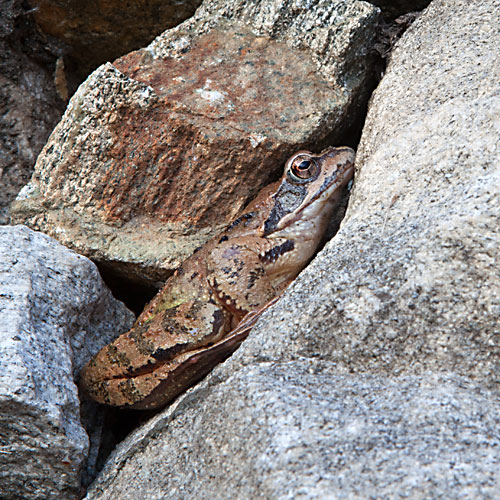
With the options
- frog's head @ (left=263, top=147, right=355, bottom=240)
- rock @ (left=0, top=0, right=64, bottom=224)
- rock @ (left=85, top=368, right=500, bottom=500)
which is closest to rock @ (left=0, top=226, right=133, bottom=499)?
rock @ (left=85, top=368, right=500, bottom=500)

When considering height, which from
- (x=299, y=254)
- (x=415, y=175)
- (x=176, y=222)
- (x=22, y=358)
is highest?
(x=22, y=358)

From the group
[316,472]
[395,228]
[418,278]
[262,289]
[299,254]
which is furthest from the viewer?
[299,254]

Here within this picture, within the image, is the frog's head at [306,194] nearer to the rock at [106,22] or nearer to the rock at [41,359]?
the rock at [41,359]

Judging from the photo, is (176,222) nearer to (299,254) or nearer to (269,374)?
(299,254)

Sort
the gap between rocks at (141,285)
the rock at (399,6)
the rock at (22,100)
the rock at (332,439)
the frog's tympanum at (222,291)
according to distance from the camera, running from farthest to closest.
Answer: the rock at (22,100)
the rock at (399,6)
the gap between rocks at (141,285)
the frog's tympanum at (222,291)
the rock at (332,439)

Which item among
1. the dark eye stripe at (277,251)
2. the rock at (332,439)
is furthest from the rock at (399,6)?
the rock at (332,439)

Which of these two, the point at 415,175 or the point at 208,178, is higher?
the point at 208,178

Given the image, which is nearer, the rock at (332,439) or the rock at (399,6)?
the rock at (332,439)

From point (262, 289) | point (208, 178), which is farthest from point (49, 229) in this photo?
point (262, 289)
